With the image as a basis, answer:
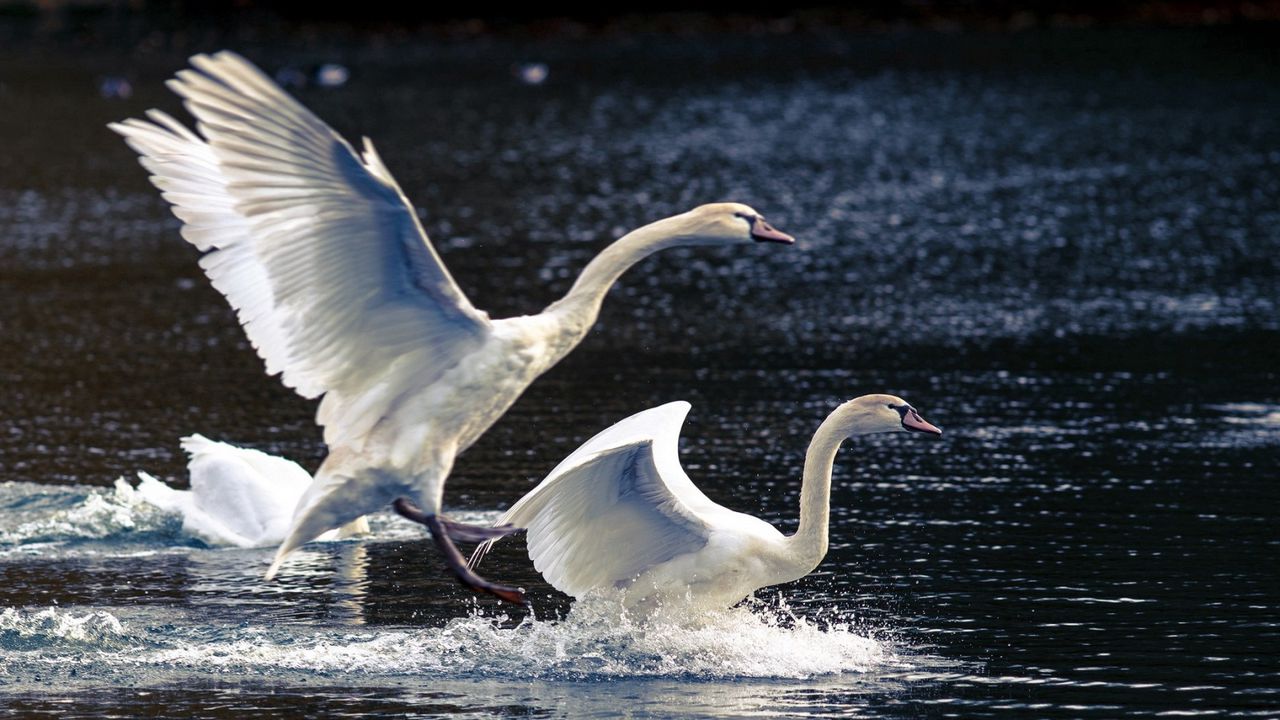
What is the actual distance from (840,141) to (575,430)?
23490 millimetres

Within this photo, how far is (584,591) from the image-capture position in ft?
34.5

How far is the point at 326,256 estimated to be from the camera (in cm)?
919

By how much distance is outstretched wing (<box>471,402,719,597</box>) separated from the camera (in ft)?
32.8

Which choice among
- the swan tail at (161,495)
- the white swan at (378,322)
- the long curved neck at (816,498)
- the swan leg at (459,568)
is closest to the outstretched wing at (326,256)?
the white swan at (378,322)

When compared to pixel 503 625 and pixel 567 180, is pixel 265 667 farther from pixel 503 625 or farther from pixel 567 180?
pixel 567 180

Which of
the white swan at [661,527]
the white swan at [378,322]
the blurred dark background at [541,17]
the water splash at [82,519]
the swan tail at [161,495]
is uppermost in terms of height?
the white swan at [378,322]

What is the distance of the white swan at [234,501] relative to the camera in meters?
12.7

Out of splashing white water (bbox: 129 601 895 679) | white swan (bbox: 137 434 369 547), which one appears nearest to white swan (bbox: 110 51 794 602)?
splashing white water (bbox: 129 601 895 679)

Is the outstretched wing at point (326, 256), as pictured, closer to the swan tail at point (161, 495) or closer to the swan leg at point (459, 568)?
the swan leg at point (459, 568)

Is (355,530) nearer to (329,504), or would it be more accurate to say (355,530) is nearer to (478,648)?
(478,648)

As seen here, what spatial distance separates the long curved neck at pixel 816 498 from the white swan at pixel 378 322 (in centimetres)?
131

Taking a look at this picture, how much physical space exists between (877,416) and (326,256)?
293cm

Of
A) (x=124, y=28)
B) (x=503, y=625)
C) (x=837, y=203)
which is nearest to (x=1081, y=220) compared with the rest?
(x=837, y=203)

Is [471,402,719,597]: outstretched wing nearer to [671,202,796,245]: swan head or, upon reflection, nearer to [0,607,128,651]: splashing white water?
[671,202,796,245]: swan head
